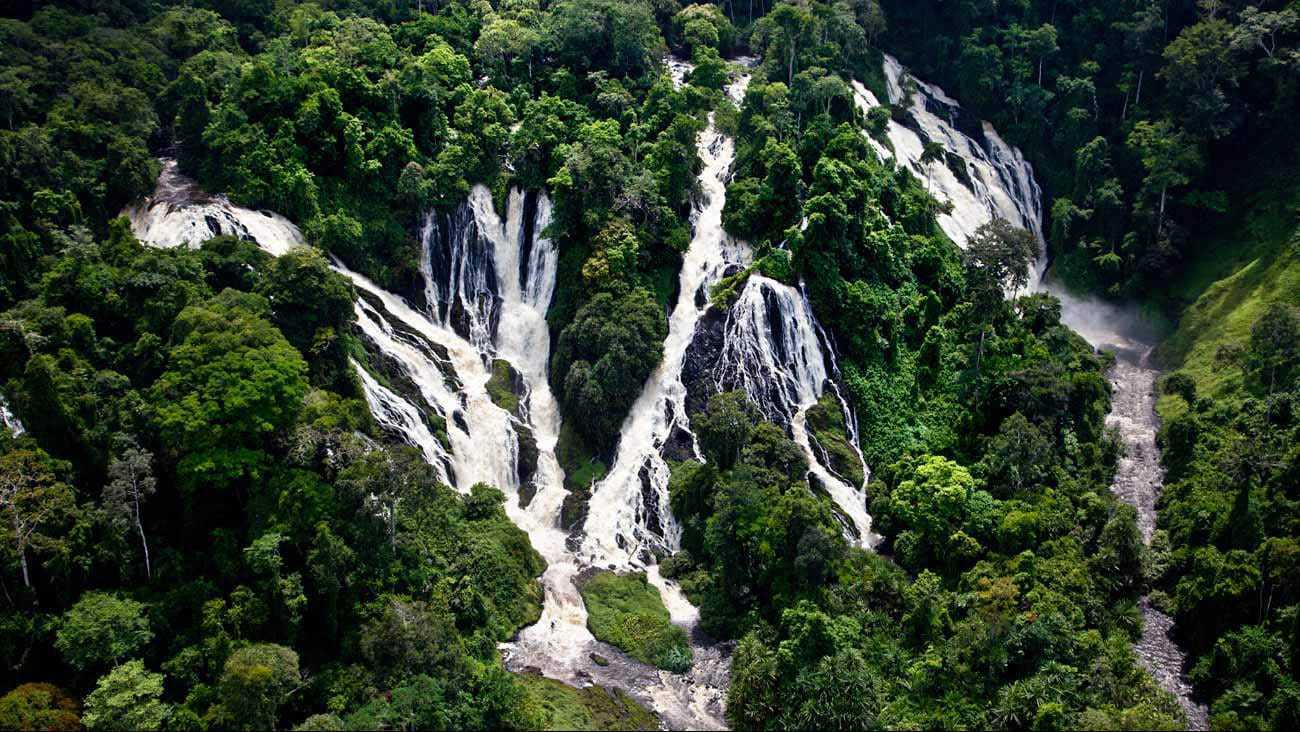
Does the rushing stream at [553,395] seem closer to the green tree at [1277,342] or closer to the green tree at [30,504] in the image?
the green tree at [30,504]

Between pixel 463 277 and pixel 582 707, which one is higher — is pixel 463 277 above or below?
above

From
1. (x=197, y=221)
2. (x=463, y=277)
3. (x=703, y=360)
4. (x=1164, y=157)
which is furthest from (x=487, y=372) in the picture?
(x=1164, y=157)

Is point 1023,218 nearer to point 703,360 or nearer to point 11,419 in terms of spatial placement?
point 703,360

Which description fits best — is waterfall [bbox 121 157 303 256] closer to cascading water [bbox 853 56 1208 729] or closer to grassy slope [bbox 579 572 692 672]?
grassy slope [bbox 579 572 692 672]

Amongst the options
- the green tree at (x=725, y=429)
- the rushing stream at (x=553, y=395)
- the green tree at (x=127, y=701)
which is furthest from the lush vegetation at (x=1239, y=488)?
the green tree at (x=127, y=701)

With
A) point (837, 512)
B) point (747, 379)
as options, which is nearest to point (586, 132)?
point (747, 379)

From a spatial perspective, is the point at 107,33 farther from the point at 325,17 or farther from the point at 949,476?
the point at 949,476

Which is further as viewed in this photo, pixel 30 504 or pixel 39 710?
pixel 30 504

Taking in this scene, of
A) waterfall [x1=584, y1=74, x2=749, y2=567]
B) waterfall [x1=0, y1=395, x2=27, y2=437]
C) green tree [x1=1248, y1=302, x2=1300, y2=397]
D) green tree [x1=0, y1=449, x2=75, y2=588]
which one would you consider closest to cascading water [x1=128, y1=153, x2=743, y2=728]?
waterfall [x1=584, y1=74, x2=749, y2=567]
